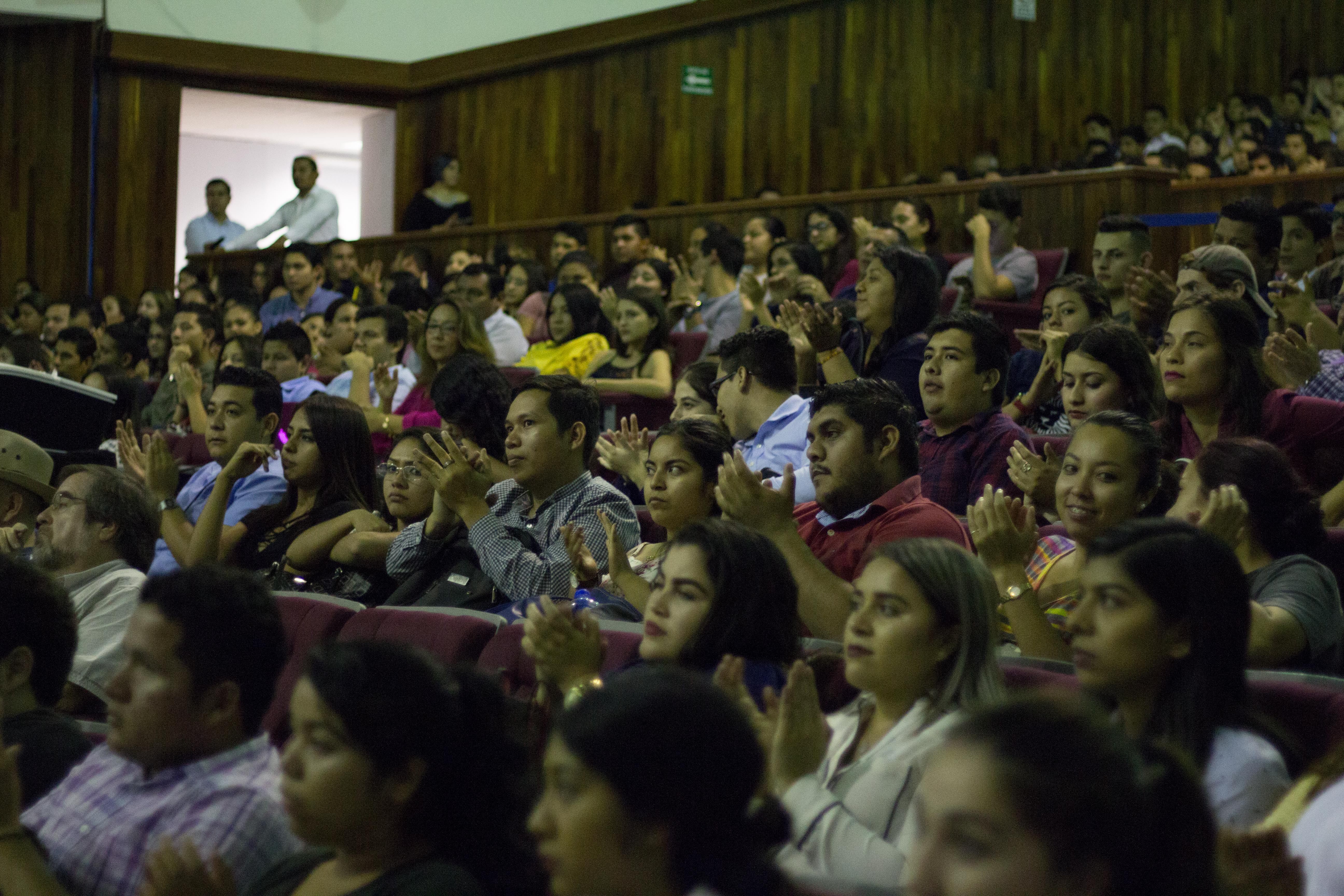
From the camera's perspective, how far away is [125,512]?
2.37 m

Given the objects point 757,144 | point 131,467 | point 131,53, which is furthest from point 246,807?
point 131,53

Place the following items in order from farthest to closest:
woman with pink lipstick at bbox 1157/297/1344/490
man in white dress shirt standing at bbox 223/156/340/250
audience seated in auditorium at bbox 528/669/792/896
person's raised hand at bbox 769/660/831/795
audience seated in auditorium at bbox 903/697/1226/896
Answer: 1. man in white dress shirt standing at bbox 223/156/340/250
2. woman with pink lipstick at bbox 1157/297/1344/490
3. person's raised hand at bbox 769/660/831/795
4. audience seated in auditorium at bbox 528/669/792/896
5. audience seated in auditorium at bbox 903/697/1226/896

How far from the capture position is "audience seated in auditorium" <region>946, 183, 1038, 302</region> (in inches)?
174

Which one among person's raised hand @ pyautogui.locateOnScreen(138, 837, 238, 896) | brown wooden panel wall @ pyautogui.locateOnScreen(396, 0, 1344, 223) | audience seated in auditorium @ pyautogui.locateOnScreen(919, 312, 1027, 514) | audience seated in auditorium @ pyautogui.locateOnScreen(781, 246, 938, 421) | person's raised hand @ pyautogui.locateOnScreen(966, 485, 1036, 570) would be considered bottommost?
person's raised hand @ pyautogui.locateOnScreen(138, 837, 238, 896)

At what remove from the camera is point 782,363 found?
295cm

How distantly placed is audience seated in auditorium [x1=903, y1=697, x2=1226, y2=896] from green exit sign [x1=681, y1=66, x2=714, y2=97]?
7.09 metres

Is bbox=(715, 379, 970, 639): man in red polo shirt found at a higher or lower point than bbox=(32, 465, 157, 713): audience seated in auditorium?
higher

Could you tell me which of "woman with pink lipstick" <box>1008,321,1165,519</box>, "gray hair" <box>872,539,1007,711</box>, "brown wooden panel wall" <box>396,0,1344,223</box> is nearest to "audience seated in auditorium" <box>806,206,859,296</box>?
"brown wooden panel wall" <box>396,0,1344,223</box>

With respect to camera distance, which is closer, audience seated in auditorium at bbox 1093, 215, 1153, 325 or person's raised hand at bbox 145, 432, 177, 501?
person's raised hand at bbox 145, 432, 177, 501

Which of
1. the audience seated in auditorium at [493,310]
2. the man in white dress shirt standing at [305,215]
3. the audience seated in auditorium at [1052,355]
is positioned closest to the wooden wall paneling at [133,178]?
the man in white dress shirt standing at [305,215]

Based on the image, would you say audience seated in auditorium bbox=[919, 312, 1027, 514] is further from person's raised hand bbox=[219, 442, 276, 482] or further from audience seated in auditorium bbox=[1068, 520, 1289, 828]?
person's raised hand bbox=[219, 442, 276, 482]

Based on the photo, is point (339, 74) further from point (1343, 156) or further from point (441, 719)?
point (441, 719)

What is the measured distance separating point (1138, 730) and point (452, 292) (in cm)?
466

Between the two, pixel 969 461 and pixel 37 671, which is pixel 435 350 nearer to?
pixel 969 461
